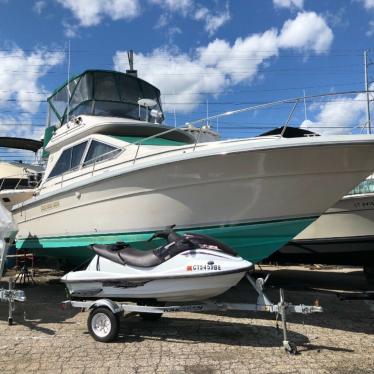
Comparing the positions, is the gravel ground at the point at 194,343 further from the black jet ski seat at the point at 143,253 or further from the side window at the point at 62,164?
the side window at the point at 62,164

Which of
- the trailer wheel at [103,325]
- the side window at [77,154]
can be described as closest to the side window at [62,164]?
the side window at [77,154]

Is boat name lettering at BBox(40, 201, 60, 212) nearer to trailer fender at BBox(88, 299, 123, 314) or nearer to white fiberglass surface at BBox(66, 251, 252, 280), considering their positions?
white fiberglass surface at BBox(66, 251, 252, 280)

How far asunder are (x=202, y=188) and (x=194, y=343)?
192 cm

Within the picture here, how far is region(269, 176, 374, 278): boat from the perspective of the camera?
8.09m

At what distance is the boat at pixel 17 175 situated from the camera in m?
9.01

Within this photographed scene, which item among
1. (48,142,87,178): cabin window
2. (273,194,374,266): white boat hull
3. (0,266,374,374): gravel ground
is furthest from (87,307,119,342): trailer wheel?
(273,194,374,266): white boat hull

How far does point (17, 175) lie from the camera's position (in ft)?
36.7

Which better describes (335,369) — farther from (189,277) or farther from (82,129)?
(82,129)

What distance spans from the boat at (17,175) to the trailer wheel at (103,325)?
4500 mm

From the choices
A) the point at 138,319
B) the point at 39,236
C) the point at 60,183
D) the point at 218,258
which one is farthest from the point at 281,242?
the point at 39,236

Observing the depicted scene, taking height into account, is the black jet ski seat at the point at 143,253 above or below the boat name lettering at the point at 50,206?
below

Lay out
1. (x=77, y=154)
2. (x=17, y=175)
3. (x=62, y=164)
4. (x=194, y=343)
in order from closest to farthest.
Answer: (x=194, y=343) → (x=77, y=154) → (x=62, y=164) → (x=17, y=175)

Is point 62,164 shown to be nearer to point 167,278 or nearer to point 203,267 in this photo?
point 167,278

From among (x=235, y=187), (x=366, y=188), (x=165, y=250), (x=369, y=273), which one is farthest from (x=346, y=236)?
(x=165, y=250)
